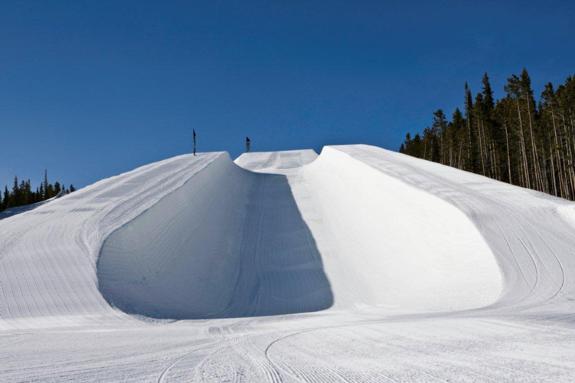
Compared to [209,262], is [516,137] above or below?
above

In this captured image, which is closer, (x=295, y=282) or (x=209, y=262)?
(x=295, y=282)

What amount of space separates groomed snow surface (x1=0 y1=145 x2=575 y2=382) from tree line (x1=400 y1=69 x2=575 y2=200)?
1942cm

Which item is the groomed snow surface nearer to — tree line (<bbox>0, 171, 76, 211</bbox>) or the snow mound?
the snow mound

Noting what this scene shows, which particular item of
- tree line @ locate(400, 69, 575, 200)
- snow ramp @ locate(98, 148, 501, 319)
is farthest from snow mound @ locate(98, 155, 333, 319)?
tree line @ locate(400, 69, 575, 200)

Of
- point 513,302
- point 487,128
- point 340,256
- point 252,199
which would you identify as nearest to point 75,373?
point 513,302

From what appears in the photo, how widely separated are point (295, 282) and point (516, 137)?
118 ft

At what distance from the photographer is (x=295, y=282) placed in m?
11.3

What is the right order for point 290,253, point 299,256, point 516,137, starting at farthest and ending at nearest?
point 516,137
point 290,253
point 299,256

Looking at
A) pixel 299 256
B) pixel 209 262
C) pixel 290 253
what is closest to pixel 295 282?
pixel 299 256

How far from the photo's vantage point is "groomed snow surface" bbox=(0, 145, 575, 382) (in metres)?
3.72

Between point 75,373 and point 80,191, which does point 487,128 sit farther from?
point 75,373

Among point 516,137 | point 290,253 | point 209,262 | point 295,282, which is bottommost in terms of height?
point 295,282

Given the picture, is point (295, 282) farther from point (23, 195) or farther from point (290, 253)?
point (23, 195)

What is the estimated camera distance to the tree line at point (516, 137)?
112ft
